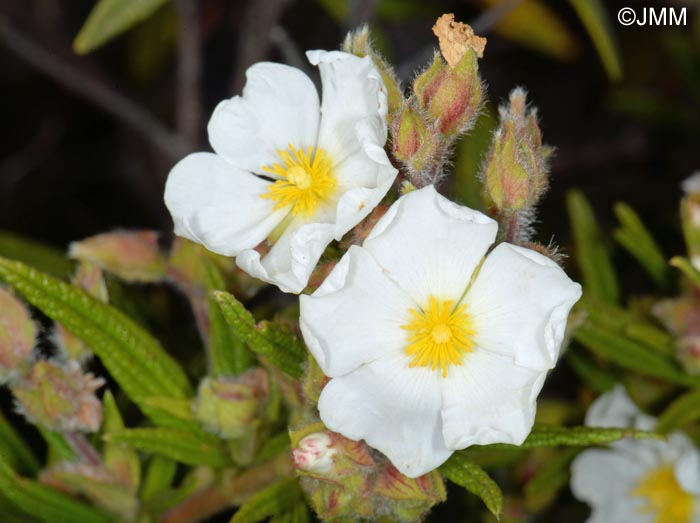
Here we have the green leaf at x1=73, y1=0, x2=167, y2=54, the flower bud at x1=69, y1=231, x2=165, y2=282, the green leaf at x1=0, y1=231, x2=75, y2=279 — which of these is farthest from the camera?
the green leaf at x1=0, y1=231, x2=75, y2=279

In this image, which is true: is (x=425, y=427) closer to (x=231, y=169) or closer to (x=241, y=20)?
(x=231, y=169)

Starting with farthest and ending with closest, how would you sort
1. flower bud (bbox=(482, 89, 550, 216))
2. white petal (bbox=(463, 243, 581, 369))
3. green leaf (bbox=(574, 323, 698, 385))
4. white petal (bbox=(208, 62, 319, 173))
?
green leaf (bbox=(574, 323, 698, 385)) < white petal (bbox=(208, 62, 319, 173)) < flower bud (bbox=(482, 89, 550, 216)) < white petal (bbox=(463, 243, 581, 369))

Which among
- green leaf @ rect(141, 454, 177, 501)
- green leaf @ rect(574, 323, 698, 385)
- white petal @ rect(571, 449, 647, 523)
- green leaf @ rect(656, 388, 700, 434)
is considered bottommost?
white petal @ rect(571, 449, 647, 523)

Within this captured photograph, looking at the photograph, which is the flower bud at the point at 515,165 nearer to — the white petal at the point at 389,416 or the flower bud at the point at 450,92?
the flower bud at the point at 450,92

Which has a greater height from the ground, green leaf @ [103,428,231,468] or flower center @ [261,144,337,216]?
flower center @ [261,144,337,216]

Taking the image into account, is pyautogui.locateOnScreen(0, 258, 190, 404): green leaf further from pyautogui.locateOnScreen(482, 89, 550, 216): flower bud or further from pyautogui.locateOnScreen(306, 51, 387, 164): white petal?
pyautogui.locateOnScreen(482, 89, 550, 216): flower bud

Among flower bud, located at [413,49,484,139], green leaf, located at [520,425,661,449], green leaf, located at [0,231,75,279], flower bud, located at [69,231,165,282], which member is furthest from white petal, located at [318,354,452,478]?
green leaf, located at [0,231,75,279]

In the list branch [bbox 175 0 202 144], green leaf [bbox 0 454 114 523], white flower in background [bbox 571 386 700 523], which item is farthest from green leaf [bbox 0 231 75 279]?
white flower in background [bbox 571 386 700 523]

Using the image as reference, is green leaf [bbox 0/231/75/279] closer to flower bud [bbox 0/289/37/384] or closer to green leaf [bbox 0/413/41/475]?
green leaf [bbox 0/413/41/475]

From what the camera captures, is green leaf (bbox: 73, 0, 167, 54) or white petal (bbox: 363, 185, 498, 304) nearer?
white petal (bbox: 363, 185, 498, 304)
